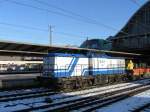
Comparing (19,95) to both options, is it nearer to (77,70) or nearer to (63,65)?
(63,65)

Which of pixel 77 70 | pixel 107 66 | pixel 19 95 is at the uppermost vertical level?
pixel 107 66

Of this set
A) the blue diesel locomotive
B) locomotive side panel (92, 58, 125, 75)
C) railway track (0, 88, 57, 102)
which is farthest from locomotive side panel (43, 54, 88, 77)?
railway track (0, 88, 57, 102)

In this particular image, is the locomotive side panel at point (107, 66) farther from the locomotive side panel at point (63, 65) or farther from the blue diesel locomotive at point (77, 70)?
the locomotive side panel at point (63, 65)

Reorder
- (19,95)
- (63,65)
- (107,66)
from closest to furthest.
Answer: (19,95)
(63,65)
(107,66)

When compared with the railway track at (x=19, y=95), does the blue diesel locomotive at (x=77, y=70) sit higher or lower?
higher

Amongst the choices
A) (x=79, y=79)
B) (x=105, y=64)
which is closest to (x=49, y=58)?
(x=79, y=79)

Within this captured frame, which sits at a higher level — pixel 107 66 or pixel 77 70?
pixel 107 66

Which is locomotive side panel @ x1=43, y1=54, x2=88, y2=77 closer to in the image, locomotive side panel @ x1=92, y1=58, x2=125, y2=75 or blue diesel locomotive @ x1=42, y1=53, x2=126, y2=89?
blue diesel locomotive @ x1=42, y1=53, x2=126, y2=89

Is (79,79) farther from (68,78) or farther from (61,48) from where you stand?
(61,48)

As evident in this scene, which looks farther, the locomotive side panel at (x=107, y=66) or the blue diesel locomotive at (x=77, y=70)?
the locomotive side panel at (x=107, y=66)

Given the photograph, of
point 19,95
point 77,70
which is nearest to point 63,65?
point 77,70

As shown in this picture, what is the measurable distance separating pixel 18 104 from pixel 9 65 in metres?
63.0

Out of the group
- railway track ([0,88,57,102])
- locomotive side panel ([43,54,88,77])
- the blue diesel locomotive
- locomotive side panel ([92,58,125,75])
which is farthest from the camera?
locomotive side panel ([92,58,125,75])

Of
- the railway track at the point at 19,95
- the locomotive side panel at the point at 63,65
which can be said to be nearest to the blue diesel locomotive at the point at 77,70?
the locomotive side panel at the point at 63,65
